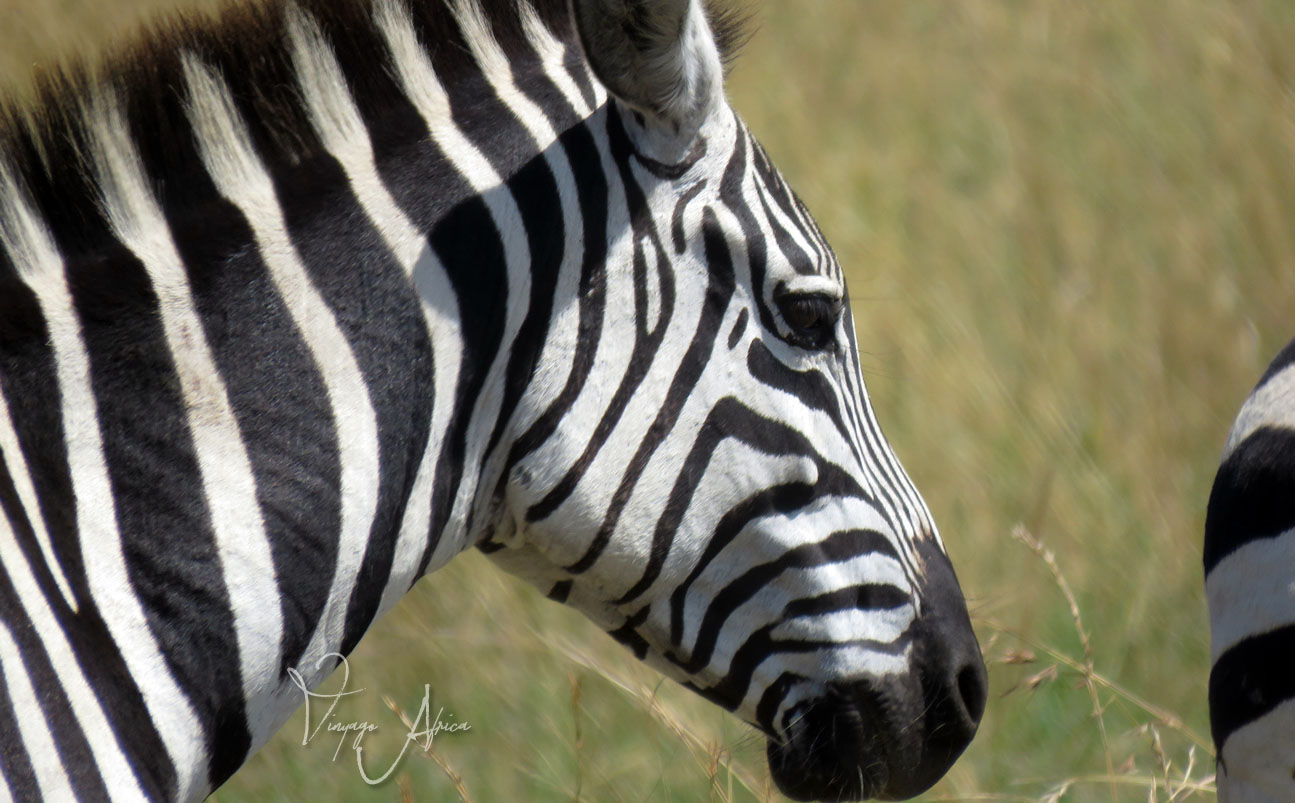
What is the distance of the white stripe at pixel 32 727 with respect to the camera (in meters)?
1.60

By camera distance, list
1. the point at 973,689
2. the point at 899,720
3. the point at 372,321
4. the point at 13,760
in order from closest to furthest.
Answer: the point at 13,760
the point at 372,321
the point at 899,720
the point at 973,689

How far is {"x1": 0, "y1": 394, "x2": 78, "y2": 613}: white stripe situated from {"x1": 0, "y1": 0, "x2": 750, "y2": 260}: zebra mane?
0.30 metres

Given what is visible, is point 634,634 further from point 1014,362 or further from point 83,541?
point 1014,362

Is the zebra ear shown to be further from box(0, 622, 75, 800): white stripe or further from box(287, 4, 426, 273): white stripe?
box(0, 622, 75, 800): white stripe

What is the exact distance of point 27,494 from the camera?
171cm

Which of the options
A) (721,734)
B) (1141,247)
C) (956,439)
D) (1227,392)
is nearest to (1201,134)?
(1141,247)

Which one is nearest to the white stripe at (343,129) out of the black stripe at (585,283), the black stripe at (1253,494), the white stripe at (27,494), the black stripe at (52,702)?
the black stripe at (585,283)

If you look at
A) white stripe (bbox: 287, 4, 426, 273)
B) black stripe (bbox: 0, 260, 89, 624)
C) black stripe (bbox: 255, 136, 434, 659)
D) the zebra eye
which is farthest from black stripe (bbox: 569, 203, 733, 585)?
black stripe (bbox: 0, 260, 89, 624)

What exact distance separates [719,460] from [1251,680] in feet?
3.39

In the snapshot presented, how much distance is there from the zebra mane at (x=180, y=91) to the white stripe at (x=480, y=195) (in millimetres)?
30

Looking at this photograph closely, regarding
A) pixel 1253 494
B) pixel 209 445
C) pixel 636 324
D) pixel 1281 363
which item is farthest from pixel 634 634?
pixel 1281 363

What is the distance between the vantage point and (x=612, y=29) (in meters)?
1.98

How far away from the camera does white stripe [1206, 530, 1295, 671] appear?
210 cm

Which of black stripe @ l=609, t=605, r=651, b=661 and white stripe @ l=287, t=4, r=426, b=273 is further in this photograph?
black stripe @ l=609, t=605, r=651, b=661
